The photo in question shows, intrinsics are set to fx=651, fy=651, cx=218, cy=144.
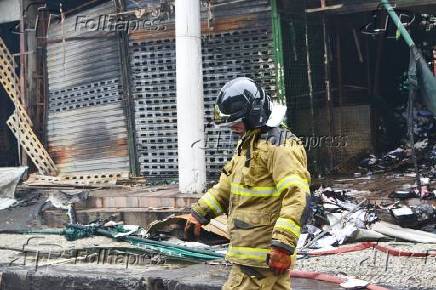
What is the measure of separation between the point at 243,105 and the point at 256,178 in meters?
0.43

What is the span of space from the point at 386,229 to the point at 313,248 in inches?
33.0

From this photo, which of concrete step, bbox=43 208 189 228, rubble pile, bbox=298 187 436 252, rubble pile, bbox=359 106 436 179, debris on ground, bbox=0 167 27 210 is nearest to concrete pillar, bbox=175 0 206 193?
concrete step, bbox=43 208 189 228

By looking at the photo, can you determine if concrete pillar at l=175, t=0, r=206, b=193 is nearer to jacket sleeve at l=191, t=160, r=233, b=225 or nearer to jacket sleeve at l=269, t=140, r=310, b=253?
jacket sleeve at l=191, t=160, r=233, b=225

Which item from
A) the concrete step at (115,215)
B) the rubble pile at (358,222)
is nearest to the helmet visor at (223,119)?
the rubble pile at (358,222)

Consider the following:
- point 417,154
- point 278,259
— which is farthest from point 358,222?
point 417,154

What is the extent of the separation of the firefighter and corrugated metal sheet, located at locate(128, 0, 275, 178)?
5269mm

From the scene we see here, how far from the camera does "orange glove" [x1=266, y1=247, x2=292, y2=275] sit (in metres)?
3.44

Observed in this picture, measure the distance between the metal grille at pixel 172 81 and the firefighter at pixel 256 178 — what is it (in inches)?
206

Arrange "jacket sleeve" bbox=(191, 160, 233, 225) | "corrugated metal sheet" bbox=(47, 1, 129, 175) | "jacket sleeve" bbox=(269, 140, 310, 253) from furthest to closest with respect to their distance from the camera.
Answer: "corrugated metal sheet" bbox=(47, 1, 129, 175) → "jacket sleeve" bbox=(191, 160, 233, 225) → "jacket sleeve" bbox=(269, 140, 310, 253)

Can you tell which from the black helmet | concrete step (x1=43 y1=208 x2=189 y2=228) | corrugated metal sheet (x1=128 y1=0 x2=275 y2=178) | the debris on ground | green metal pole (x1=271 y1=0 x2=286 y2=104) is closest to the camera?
the black helmet

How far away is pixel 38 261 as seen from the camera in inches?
267

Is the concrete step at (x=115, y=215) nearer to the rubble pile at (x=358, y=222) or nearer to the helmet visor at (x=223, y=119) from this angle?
the rubble pile at (x=358, y=222)

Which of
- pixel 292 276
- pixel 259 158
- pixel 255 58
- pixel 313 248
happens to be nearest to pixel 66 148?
Result: pixel 255 58

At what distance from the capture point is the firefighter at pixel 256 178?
3.66 metres
